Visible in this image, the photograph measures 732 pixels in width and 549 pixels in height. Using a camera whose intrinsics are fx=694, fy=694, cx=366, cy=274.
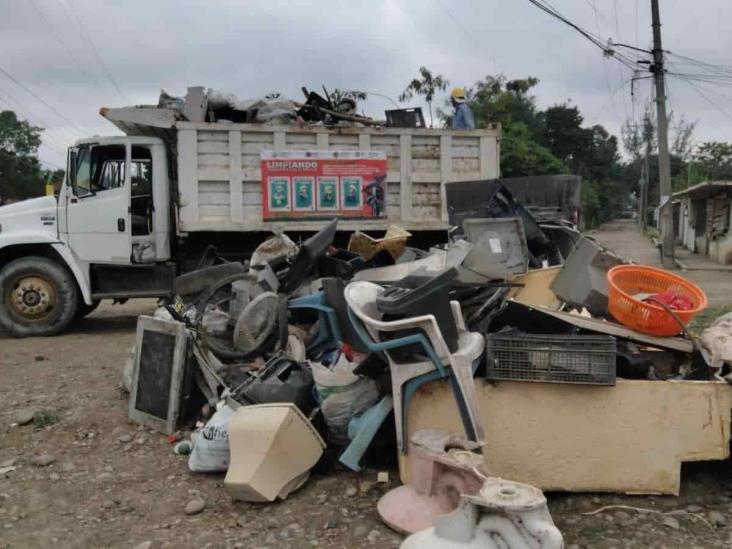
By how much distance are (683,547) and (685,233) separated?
97.0 feet

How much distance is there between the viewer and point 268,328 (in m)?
4.74

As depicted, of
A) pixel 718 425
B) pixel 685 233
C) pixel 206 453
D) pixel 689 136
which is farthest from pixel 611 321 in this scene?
pixel 689 136

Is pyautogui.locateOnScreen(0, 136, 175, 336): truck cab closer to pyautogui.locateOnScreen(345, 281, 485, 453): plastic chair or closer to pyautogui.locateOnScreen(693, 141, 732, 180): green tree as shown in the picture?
pyautogui.locateOnScreen(345, 281, 485, 453): plastic chair

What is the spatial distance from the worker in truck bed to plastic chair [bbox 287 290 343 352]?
4.85m

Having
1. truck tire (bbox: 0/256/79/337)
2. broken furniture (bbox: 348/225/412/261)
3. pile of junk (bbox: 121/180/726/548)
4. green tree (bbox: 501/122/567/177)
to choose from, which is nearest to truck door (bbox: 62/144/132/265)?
truck tire (bbox: 0/256/79/337)

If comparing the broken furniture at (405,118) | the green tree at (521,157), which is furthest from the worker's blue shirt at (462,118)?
the green tree at (521,157)

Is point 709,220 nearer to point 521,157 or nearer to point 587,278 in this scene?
point 521,157

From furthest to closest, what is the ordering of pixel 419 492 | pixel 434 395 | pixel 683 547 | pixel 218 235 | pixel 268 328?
pixel 218 235 < pixel 268 328 < pixel 434 395 < pixel 419 492 < pixel 683 547

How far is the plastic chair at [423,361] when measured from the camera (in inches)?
127

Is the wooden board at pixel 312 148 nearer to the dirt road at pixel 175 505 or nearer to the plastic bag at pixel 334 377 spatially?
the dirt road at pixel 175 505

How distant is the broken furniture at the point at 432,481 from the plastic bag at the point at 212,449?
3.14ft

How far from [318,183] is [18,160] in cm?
4079

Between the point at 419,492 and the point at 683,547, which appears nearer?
the point at 683,547

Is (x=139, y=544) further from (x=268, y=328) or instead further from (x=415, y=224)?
(x=415, y=224)
